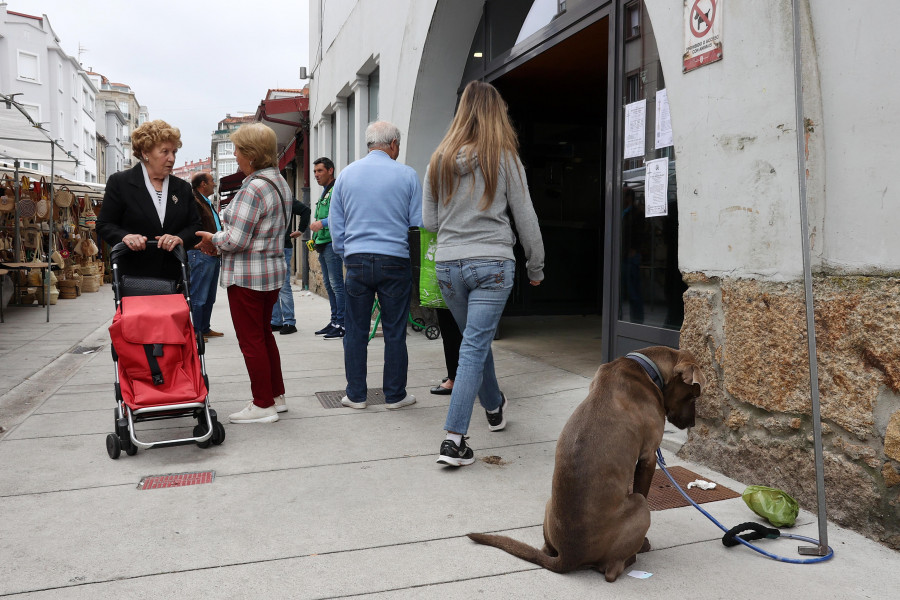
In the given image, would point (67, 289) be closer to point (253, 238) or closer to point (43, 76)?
point (253, 238)

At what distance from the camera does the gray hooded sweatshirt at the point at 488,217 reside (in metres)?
3.55

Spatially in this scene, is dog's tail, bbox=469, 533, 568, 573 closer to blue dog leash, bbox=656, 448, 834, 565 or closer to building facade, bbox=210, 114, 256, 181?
blue dog leash, bbox=656, 448, 834, 565

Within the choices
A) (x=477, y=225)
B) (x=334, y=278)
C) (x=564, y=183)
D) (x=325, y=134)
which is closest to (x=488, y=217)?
(x=477, y=225)

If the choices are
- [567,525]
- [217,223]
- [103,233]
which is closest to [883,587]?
[567,525]

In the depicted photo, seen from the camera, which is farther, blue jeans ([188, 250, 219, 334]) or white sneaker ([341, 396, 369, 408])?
blue jeans ([188, 250, 219, 334])

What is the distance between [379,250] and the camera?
177 inches

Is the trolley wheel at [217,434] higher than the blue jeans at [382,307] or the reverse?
the reverse

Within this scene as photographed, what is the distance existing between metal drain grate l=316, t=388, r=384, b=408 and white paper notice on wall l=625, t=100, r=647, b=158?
2.45 metres

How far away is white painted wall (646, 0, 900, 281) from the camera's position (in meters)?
2.63

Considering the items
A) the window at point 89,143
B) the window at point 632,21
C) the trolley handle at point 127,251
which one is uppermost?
the window at point 89,143

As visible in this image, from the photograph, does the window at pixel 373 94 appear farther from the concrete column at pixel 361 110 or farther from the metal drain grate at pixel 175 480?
the metal drain grate at pixel 175 480

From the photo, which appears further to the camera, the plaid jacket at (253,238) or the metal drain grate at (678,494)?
the plaid jacket at (253,238)

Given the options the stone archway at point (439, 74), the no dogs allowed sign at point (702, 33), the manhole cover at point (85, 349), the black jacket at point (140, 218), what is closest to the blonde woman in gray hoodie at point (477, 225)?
the no dogs allowed sign at point (702, 33)

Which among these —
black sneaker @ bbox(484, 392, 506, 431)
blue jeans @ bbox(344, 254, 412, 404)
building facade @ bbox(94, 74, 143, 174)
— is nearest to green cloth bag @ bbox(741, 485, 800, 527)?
black sneaker @ bbox(484, 392, 506, 431)
